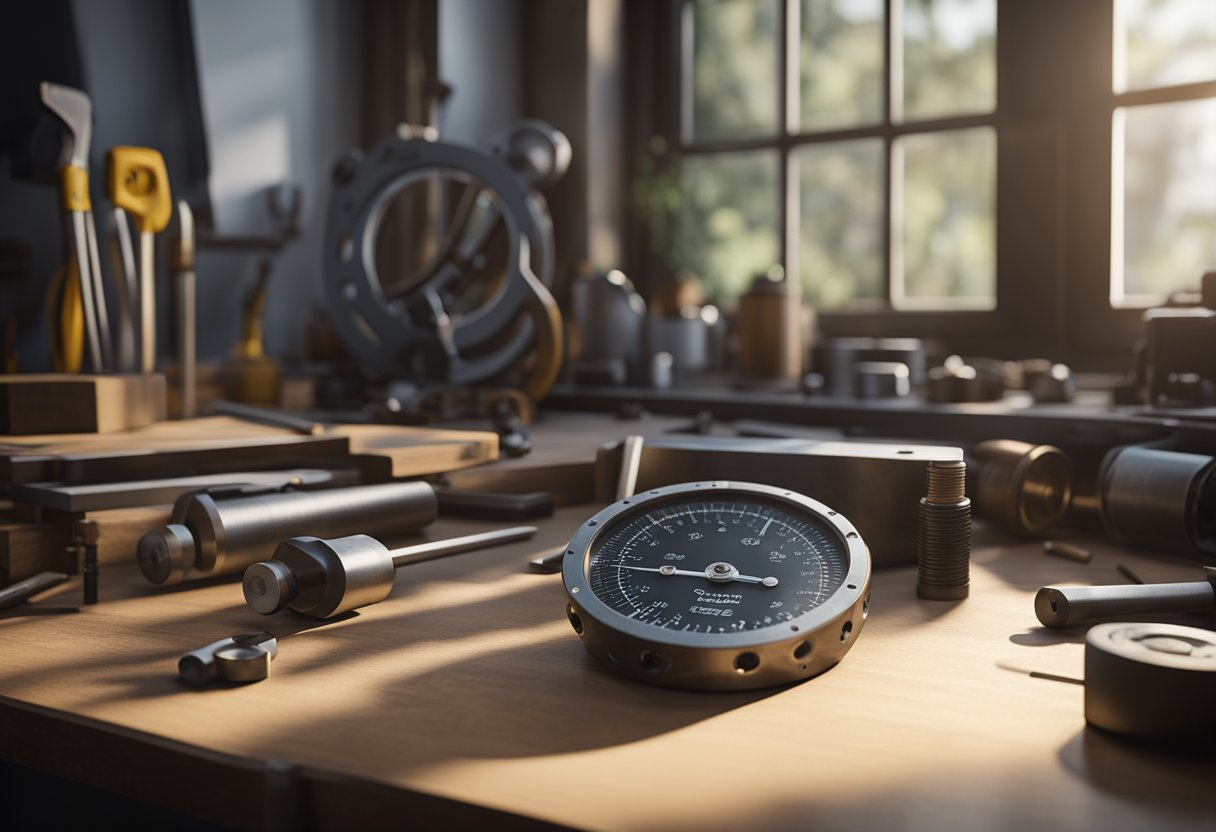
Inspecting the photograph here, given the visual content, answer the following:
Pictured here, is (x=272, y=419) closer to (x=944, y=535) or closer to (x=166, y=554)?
(x=166, y=554)

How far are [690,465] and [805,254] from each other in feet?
5.09

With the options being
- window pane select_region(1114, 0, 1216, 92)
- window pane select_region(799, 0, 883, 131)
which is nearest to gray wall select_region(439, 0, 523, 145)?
window pane select_region(799, 0, 883, 131)

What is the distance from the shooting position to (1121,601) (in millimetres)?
801

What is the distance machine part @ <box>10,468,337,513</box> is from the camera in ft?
3.25

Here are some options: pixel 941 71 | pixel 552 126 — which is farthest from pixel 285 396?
pixel 941 71

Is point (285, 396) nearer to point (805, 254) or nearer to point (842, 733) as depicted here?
point (805, 254)

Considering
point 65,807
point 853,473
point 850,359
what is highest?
point 850,359

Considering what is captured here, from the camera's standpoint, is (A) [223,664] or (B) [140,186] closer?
(A) [223,664]

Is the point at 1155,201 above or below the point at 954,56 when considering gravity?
below

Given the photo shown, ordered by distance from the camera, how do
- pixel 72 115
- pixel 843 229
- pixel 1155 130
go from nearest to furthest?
1. pixel 72 115
2. pixel 1155 130
3. pixel 843 229

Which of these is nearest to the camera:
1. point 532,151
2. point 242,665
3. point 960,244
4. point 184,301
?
point 242,665

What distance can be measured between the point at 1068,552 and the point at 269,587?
743mm

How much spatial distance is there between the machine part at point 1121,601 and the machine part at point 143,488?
69 centimetres

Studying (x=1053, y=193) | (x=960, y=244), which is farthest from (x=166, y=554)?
(x=960, y=244)
